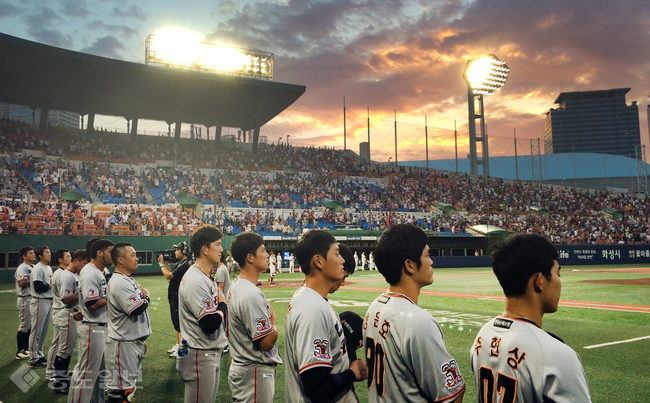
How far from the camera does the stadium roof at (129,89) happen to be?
108 feet

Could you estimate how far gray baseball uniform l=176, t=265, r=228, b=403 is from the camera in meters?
4.50

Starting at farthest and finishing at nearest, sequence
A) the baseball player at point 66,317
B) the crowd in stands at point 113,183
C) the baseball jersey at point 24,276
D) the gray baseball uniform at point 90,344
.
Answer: the crowd in stands at point 113,183 → the baseball jersey at point 24,276 → the baseball player at point 66,317 → the gray baseball uniform at point 90,344

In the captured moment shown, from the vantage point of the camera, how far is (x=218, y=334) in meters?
4.74

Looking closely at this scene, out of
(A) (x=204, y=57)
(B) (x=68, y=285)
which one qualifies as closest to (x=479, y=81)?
(A) (x=204, y=57)

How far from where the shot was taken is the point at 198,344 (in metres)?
4.58

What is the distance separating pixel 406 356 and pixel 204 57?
4503 centimetres

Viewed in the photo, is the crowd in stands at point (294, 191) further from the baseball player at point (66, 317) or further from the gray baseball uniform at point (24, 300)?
the baseball player at point (66, 317)

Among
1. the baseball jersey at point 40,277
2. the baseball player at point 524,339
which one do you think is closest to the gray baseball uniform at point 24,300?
the baseball jersey at point 40,277

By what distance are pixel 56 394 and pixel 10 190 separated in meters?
28.8

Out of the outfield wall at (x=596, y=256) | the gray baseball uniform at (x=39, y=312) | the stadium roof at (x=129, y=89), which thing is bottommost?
the outfield wall at (x=596, y=256)

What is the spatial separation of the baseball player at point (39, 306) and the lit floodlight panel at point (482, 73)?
5291cm

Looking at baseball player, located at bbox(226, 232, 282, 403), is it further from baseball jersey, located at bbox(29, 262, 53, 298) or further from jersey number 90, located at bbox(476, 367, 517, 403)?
baseball jersey, located at bbox(29, 262, 53, 298)

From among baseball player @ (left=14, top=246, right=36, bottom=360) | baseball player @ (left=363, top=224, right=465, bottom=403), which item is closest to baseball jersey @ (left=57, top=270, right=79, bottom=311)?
baseball player @ (left=14, top=246, right=36, bottom=360)

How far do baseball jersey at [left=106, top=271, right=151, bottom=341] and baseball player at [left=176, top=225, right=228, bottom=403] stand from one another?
1006mm
